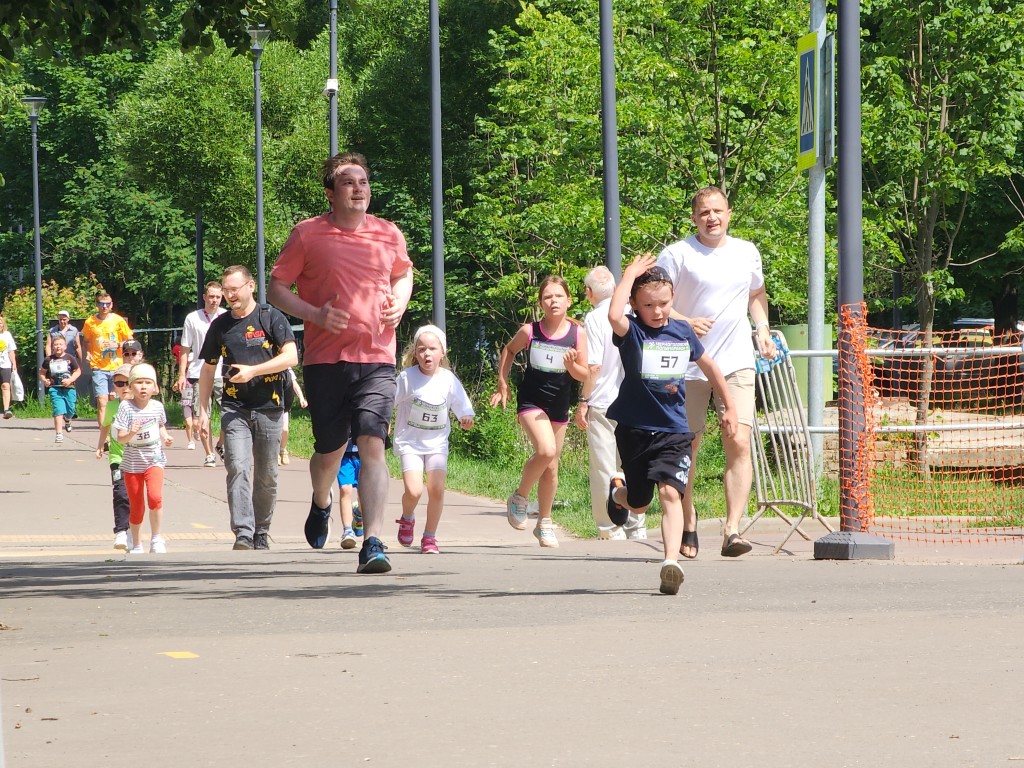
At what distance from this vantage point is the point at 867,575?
28.4 feet

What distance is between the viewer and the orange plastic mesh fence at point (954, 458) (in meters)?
12.0

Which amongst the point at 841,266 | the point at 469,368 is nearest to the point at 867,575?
the point at 841,266

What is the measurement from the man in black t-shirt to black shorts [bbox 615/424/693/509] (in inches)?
128

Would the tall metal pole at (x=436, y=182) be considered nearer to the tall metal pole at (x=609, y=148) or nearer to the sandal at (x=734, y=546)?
the tall metal pole at (x=609, y=148)

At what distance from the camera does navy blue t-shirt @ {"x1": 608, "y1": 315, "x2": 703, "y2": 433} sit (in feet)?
26.4

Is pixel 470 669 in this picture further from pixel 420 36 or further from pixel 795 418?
pixel 420 36

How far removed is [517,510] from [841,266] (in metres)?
2.84

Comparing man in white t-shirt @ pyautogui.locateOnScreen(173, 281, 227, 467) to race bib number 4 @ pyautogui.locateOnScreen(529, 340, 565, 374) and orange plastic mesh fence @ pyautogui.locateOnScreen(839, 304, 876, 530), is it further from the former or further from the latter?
orange plastic mesh fence @ pyautogui.locateOnScreen(839, 304, 876, 530)

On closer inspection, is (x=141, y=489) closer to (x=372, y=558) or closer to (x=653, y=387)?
(x=372, y=558)

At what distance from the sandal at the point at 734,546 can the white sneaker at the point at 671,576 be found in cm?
133

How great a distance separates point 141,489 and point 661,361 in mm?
4608

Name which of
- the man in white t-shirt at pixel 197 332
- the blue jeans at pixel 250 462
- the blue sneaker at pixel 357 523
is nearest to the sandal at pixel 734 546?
the blue sneaker at pixel 357 523

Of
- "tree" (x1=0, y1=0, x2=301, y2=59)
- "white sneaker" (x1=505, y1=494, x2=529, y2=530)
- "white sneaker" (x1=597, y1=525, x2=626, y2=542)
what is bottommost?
"white sneaker" (x1=597, y1=525, x2=626, y2=542)

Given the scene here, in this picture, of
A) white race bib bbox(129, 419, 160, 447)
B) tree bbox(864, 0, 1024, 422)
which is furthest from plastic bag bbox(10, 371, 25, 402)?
white race bib bbox(129, 419, 160, 447)
